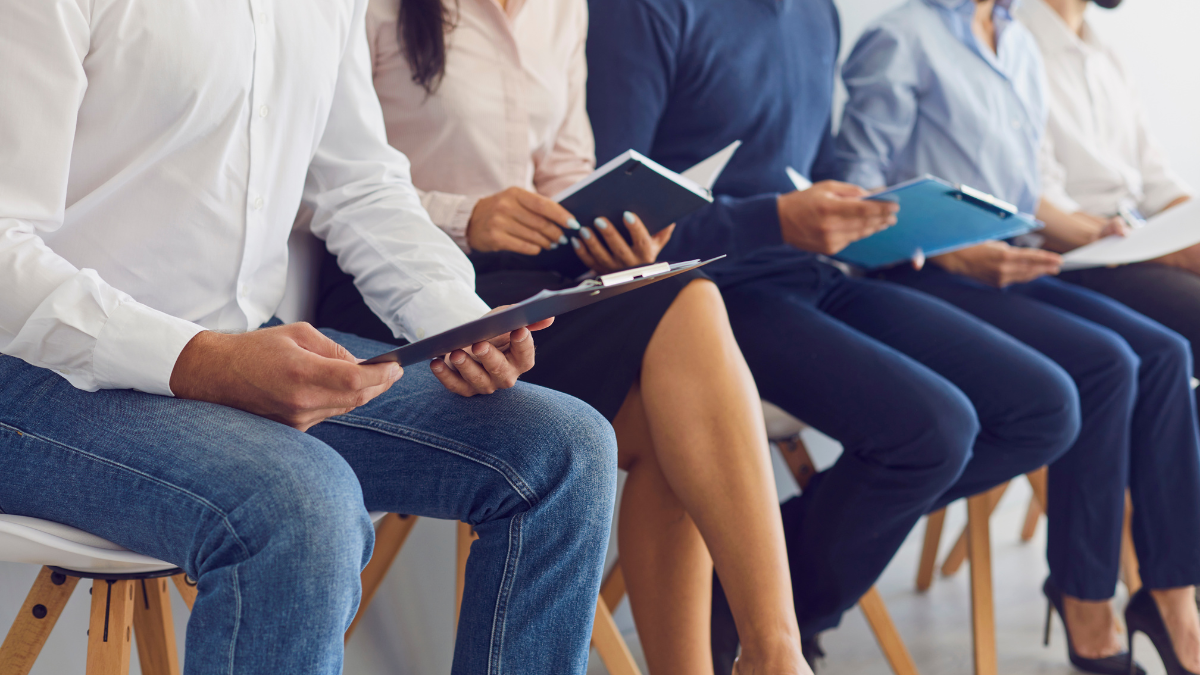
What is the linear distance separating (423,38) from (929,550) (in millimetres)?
1257

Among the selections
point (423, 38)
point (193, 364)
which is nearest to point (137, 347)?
point (193, 364)

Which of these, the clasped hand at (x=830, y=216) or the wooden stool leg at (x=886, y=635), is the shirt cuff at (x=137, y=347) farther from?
the wooden stool leg at (x=886, y=635)

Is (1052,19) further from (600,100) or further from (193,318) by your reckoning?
(193,318)

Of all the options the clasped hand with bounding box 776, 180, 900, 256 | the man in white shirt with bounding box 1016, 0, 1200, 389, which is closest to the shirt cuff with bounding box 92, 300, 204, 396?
the clasped hand with bounding box 776, 180, 900, 256

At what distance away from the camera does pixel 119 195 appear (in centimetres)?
65

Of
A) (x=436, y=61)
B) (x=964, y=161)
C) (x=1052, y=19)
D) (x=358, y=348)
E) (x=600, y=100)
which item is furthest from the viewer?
(x=1052, y=19)

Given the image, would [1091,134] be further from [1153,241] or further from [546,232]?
[546,232]

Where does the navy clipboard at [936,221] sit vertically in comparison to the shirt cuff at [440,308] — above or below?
below

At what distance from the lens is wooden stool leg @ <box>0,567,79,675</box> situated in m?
0.68

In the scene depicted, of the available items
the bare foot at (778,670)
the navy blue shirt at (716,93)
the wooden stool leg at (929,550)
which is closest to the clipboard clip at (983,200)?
the navy blue shirt at (716,93)

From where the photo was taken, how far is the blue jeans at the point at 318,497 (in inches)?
19.9

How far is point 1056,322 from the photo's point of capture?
4.22 feet

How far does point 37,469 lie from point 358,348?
0.90 ft

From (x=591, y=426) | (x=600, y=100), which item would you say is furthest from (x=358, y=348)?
(x=600, y=100)
